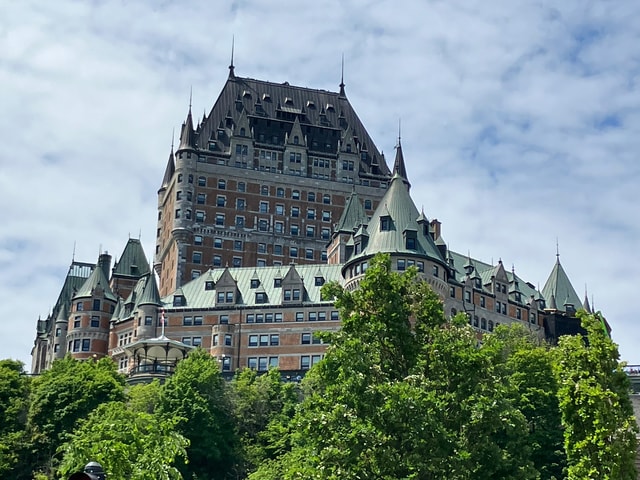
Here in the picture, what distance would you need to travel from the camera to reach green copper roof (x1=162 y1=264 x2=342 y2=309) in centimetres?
13462

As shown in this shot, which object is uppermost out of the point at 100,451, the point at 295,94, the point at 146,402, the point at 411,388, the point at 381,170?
the point at 295,94

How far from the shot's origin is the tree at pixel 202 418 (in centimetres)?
9550

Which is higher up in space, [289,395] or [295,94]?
[295,94]

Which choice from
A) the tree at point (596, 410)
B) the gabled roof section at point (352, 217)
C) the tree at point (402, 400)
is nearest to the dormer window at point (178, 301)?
the gabled roof section at point (352, 217)

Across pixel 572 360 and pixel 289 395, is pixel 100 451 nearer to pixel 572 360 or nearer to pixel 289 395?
pixel 572 360

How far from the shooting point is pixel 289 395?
10506 cm

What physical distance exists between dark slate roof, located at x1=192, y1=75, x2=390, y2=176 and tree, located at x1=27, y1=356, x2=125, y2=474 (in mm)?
65060

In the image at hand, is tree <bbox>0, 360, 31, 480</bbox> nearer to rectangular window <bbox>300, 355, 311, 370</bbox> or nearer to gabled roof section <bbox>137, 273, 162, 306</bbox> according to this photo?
gabled roof section <bbox>137, 273, 162, 306</bbox>

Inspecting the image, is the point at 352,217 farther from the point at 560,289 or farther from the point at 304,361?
the point at 560,289

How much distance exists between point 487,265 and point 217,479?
225 ft

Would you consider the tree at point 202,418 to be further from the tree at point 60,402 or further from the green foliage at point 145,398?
the tree at point 60,402

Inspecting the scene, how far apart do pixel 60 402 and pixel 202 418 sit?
40.4ft

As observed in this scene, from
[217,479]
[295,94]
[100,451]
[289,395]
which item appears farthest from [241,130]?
[100,451]

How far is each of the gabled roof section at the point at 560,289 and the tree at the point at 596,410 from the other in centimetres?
9928
